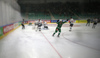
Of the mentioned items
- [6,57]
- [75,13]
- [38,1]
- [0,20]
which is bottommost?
[6,57]

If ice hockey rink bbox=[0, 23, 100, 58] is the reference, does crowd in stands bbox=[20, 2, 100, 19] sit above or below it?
above

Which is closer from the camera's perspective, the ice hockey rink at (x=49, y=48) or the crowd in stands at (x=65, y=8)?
the ice hockey rink at (x=49, y=48)

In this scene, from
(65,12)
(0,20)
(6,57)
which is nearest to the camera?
(6,57)

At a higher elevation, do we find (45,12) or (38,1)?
(38,1)

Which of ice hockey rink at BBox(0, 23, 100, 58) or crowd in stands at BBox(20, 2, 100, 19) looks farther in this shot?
crowd in stands at BBox(20, 2, 100, 19)

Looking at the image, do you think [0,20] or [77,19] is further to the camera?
[77,19]

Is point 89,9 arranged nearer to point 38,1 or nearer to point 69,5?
point 69,5

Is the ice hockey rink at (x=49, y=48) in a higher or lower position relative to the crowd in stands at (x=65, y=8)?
lower

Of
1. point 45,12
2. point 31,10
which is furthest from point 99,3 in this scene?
point 31,10

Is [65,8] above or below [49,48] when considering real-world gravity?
above

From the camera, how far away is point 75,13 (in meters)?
27.1

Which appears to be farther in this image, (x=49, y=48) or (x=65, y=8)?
(x=65, y=8)

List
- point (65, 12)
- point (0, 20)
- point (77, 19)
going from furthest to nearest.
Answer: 1. point (65, 12)
2. point (77, 19)
3. point (0, 20)

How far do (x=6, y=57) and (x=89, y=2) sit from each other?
1165 inches
